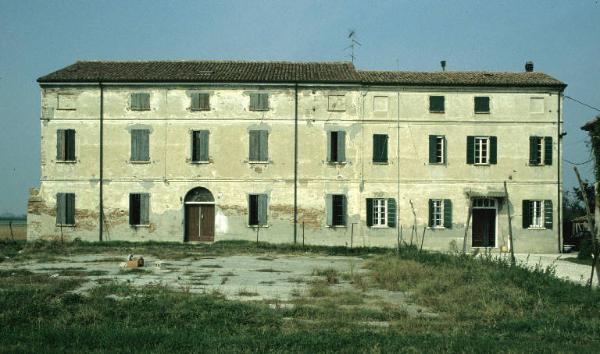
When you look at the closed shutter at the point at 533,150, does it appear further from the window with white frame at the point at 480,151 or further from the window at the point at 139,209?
the window at the point at 139,209

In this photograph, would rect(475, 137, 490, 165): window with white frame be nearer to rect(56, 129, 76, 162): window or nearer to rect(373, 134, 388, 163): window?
rect(373, 134, 388, 163): window

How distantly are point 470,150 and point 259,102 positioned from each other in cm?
1154

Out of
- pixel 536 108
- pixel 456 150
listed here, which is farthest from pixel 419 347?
pixel 536 108

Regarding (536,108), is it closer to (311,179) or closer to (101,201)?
(311,179)

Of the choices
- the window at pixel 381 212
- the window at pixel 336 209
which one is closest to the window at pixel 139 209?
the window at pixel 336 209

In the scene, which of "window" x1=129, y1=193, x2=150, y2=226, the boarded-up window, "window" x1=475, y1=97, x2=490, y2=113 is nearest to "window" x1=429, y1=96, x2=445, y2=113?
"window" x1=475, y1=97, x2=490, y2=113

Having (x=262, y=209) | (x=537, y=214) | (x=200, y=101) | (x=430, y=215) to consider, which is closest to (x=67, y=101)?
(x=200, y=101)

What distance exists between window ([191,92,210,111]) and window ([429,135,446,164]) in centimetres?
1204

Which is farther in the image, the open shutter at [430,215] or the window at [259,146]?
the window at [259,146]

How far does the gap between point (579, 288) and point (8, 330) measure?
11369 millimetres

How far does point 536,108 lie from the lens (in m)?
30.9

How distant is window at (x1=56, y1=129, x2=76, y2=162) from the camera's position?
30.5 m

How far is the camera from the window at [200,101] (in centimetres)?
3055

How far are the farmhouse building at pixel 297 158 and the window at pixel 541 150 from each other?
6 centimetres
